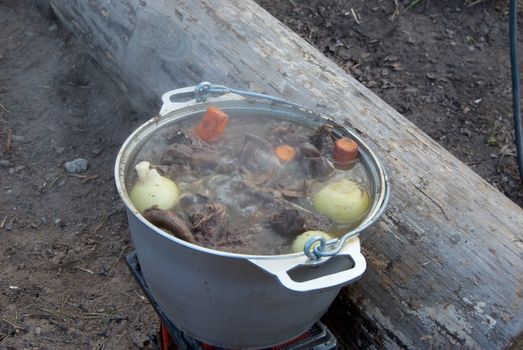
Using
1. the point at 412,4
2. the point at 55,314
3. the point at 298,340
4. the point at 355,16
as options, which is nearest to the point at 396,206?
the point at 298,340

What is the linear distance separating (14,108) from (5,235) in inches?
41.2

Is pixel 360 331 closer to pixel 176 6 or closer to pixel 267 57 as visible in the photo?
pixel 267 57

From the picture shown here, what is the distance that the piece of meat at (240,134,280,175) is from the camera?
6.13ft

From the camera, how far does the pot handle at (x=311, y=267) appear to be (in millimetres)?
1388

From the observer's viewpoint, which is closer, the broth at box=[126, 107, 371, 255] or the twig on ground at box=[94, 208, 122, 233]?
the broth at box=[126, 107, 371, 255]

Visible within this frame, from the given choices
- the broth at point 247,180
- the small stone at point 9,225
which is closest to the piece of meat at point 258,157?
the broth at point 247,180

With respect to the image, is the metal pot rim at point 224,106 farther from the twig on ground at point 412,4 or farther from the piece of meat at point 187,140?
the twig on ground at point 412,4

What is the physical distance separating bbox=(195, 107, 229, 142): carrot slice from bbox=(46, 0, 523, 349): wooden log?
25.3 inches

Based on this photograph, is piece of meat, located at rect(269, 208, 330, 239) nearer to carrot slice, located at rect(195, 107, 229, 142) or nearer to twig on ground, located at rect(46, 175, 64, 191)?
carrot slice, located at rect(195, 107, 229, 142)

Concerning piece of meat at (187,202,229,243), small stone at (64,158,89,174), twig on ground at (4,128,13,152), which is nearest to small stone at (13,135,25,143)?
twig on ground at (4,128,13,152)

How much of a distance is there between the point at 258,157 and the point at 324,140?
211mm

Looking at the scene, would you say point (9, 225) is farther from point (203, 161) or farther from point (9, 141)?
point (203, 161)

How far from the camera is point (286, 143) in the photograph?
1.95m

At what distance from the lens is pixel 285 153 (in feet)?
6.33
